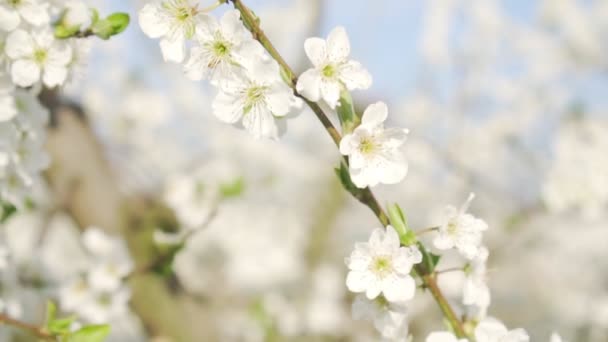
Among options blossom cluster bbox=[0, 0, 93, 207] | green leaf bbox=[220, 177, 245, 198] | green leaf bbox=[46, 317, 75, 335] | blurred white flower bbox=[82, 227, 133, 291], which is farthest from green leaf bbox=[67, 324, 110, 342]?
green leaf bbox=[220, 177, 245, 198]

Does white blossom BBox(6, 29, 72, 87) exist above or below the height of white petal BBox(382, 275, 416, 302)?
above

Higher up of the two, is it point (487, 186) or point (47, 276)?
point (487, 186)

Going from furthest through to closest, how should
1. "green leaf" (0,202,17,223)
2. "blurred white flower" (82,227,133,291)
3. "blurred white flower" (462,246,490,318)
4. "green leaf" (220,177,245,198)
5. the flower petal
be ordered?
"green leaf" (220,177,245,198), "blurred white flower" (82,227,133,291), "green leaf" (0,202,17,223), "blurred white flower" (462,246,490,318), the flower petal

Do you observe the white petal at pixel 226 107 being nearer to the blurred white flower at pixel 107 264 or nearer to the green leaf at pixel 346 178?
the green leaf at pixel 346 178

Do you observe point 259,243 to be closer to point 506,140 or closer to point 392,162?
point 506,140

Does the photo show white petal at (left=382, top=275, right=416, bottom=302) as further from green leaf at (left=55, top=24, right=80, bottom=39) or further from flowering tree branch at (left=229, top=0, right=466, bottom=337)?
green leaf at (left=55, top=24, right=80, bottom=39)

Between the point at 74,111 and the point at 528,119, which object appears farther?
the point at 528,119

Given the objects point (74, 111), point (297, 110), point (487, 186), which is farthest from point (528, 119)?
point (297, 110)

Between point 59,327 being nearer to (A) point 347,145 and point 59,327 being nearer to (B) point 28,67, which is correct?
(B) point 28,67
